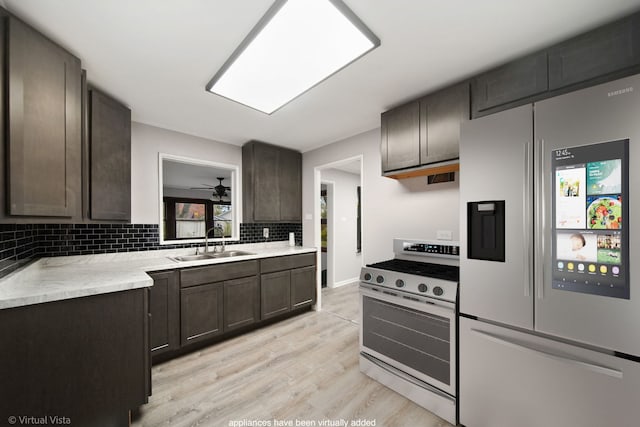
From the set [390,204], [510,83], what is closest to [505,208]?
[510,83]

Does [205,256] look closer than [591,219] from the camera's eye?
No

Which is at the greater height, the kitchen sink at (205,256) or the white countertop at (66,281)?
the white countertop at (66,281)

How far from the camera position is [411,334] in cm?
184

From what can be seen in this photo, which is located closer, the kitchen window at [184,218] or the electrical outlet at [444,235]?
the electrical outlet at [444,235]

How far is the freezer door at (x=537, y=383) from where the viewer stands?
113 cm

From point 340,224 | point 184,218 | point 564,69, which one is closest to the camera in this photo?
point 564,69

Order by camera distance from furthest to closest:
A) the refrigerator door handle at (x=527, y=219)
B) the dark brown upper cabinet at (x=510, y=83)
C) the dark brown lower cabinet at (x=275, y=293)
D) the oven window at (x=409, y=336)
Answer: the dark brown lower cabinet at (x=275, y=293) < the oven window at (x=409, y=336) < the dark brown upper cabinet at (x=510, y=83) < the refrigerator door handle at (x=527, y=219)

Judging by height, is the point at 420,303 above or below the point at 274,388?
above

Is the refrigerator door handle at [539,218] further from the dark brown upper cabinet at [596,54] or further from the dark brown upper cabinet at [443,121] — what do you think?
the dark brown upper cabinet at [443,121]

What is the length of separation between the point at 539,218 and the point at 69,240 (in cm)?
369

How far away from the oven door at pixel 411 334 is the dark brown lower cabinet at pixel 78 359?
164 cm

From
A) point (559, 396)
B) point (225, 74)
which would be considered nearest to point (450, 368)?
point (559, 396)

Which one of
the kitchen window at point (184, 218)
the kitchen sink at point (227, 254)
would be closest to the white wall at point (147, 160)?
the kitchen sink at point (227, 254)

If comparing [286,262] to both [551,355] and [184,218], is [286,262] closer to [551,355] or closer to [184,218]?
[551,355]
